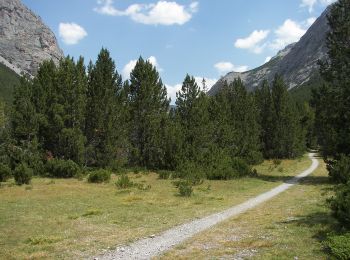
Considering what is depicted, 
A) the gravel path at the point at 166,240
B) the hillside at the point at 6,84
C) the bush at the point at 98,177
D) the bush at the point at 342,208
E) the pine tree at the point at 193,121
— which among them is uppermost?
the hillside at the point at 6,84

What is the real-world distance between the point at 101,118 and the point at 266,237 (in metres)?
30.5

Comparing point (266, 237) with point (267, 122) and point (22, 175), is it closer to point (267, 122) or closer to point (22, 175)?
point (22, 175)

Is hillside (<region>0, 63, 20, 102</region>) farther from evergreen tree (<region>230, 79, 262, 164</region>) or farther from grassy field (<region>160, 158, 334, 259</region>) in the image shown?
grassy field (<region>160, 158, 334, 259</region>)

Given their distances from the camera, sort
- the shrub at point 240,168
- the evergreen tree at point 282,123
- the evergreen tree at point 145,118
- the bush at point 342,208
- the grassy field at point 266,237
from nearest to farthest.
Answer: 1. the grassy field at point 266,237
2. the bush at point 342,208
3. the shrub at point 240,168
4. the evergreen tree at point 145,118
5. the evergreen tree at point 282,123

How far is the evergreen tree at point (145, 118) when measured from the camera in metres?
44.3

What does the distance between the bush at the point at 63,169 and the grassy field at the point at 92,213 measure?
4984 mm

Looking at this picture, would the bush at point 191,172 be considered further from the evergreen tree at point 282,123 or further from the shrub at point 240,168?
the evergreen tree at point 282,123

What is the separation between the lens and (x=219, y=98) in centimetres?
4888

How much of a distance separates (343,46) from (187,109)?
14.7m

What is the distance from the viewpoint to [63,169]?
112 feet

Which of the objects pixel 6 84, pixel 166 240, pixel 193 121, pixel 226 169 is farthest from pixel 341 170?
pixel 6 84

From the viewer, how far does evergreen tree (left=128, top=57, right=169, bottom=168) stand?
44312 mm

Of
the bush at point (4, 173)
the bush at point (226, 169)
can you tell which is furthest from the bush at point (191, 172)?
the bush at point (4, 173)

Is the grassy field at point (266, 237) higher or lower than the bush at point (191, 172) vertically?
lower
